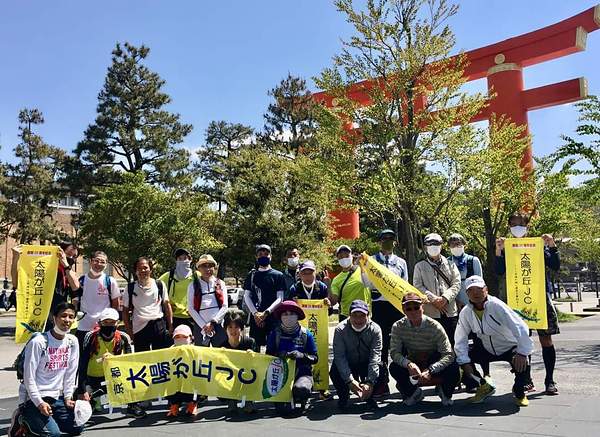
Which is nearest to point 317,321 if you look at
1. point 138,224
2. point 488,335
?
point 488,335

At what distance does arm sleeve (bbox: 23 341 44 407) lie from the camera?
4824mm

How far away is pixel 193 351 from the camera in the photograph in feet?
19.6

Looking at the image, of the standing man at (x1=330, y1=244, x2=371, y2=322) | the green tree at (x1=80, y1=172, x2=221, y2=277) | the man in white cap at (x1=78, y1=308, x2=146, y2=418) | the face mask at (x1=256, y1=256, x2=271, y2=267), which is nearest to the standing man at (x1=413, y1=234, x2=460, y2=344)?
the standing man at (x1=330, y1=244, x2=371, y2=322)

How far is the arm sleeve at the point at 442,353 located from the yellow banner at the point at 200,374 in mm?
1479

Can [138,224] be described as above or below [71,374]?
above

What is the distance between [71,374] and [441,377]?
3611 mm

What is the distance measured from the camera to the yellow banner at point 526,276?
6.46 metres

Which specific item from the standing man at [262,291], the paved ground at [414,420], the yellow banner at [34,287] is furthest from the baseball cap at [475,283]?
the yellow banner at [34,287]

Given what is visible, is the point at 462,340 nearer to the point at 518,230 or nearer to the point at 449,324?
the point at 449,324

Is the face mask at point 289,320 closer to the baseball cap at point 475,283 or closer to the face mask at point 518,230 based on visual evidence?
the baseball cap at point 475,283

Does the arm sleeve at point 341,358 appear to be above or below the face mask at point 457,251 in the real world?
below

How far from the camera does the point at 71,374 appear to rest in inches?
203

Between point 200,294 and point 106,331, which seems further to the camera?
point 200,294

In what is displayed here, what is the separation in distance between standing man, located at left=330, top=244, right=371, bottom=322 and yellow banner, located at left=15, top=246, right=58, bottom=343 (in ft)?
11.0
